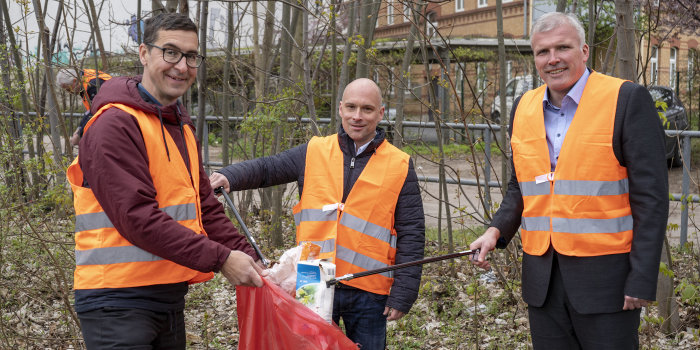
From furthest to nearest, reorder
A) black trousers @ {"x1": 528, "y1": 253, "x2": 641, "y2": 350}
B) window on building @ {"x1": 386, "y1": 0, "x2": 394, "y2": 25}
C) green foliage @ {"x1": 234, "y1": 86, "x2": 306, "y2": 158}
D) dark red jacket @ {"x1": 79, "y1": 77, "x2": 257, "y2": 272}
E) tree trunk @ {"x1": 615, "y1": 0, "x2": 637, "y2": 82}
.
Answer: green foliage @ {"x1": 234, "y1": 86, "x2": 306, "y2": 158}, window on building @ {"x1": 386, "y1": 0, "x2": 394, "y2": 25}, tree trunk @ {"x1": 615, "y1": 0, "x2": 637, "y2": 82}, black trousers @ {"x1": 528, "y1": 253, "x2": 641, "y2": 350}, dark red jacket @ {"x1": 79, "y1": 77, "x2": 257, "y2": 272}

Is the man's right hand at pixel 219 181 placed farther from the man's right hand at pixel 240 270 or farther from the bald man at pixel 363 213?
the man's right hand at pixel 240 270

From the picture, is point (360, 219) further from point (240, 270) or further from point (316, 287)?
point (240, 270)

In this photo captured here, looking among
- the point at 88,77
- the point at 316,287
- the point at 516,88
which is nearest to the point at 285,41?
the point at 88,77

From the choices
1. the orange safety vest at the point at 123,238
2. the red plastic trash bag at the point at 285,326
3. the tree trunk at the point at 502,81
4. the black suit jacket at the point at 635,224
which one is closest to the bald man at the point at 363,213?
the red plastic trash bag at the point at 285,326

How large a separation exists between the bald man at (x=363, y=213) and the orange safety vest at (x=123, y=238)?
1.76 feet

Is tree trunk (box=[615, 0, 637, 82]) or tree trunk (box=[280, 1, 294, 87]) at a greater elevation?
tree trunk (box=[280, 1, 294, 87])

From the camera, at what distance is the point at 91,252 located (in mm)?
2611

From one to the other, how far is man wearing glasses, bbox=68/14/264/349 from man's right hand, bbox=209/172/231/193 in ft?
1.27

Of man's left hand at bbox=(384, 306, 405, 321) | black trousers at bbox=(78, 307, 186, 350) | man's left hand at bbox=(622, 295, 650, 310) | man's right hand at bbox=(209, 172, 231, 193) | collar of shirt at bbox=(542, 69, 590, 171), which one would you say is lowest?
man's left hand at bbox=(384, 306, 405, 321)

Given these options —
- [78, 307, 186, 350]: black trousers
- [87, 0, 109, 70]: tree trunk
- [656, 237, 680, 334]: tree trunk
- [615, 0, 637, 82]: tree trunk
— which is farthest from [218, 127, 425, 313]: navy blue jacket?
[87, 0, 109, 70]: tree trunk

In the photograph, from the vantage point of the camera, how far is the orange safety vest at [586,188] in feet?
9.09

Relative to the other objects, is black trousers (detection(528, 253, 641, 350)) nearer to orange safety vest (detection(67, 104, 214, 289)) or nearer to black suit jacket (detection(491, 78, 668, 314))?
black suit jacket (detection(491, 78, 668, 314))

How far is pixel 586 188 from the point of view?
2799 millimetres

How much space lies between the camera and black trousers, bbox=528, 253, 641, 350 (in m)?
2.79
